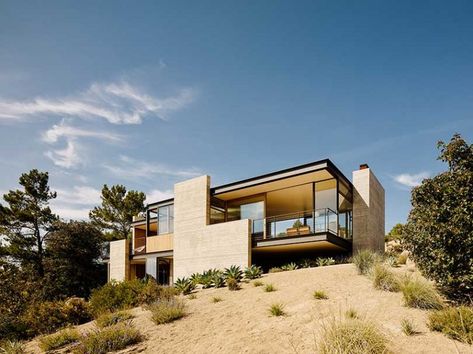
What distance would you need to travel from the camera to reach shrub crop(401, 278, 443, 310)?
8339 millimetres

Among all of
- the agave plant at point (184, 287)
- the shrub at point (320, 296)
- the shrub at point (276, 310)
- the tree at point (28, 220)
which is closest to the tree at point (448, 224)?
the shrub at point (320, 296)

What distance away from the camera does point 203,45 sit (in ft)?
39.9

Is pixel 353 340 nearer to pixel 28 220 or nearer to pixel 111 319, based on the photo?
pixel 111 319

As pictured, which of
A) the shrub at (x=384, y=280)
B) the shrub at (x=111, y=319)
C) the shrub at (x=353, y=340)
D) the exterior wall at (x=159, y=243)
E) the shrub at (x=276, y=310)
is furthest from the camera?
the exterior wall at (x=159, y=243)

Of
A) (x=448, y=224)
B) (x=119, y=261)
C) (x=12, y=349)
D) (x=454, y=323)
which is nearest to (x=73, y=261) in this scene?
(x=119, y=261)

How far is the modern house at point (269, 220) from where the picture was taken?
1695cm

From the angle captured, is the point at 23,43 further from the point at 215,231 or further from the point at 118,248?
the point at 118,248

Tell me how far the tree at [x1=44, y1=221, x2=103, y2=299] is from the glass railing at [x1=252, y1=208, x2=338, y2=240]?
14760mm

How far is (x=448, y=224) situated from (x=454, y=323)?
233 cm

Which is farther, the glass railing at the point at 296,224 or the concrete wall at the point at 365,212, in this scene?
the concrete wall at the point at 365,212

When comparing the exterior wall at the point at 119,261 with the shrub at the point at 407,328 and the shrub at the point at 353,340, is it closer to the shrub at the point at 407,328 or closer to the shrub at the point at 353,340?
the shrub at the point at 353,340

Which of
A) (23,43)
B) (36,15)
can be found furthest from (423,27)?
(23,43)

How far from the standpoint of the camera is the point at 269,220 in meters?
18.3

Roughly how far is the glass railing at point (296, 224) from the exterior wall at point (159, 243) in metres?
6.11
